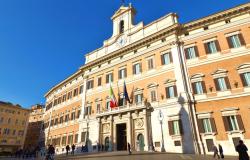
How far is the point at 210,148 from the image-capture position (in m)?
18.9

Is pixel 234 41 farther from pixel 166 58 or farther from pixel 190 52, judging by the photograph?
pixel 166 58

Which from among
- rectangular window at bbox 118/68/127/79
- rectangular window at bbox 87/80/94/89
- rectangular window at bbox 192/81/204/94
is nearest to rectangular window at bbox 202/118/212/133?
rectangular window at bbox 192/81/204/94

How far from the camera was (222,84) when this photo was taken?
2003 cm

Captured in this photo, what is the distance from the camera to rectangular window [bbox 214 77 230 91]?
19.7 metres

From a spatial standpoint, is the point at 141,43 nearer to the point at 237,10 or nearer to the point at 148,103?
the point at 148,103

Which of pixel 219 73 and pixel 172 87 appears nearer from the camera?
pixel 219 73

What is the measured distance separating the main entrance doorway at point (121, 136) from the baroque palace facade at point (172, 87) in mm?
122

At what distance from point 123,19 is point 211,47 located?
16.3 m

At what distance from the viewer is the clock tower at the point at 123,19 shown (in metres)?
31.5

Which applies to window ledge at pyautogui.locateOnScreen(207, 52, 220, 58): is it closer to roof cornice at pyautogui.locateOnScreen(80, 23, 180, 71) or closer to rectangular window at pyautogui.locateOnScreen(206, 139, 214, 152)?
roof cornice at pyautogui.locateOnScreen(80, 23, 180, 71)

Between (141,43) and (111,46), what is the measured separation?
21.8 ft

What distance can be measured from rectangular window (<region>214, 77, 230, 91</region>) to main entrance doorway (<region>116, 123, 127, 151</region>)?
12.3 meters

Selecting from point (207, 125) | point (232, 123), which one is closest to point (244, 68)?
point (232, 123)

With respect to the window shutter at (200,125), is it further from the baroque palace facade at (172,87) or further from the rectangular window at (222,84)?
the rectangular window at (222,84)
